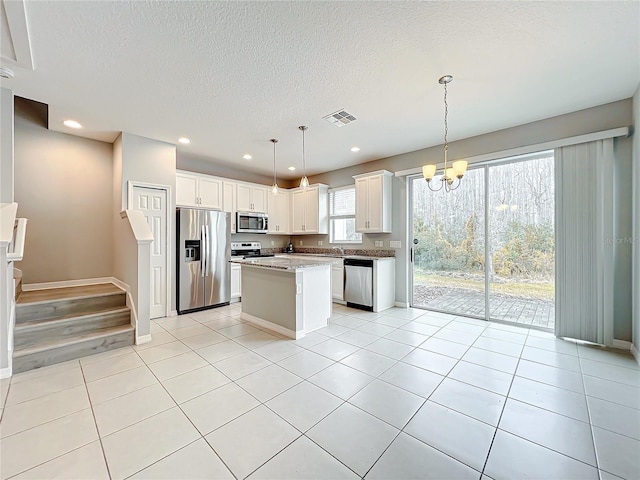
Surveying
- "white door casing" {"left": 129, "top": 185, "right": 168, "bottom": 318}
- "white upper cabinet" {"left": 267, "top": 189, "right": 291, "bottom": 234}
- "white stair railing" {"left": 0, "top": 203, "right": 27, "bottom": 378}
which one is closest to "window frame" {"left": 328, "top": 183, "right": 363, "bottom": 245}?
"white upper cabinet" {"left": 267, "top": 189, "right": 291, "bottom": 234}

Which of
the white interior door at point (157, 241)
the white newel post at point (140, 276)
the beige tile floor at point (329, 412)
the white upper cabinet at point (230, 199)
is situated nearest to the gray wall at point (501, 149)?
the beige tile floor at point (329, 412)

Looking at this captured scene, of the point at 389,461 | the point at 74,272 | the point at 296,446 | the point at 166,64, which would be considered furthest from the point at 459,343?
the point at 74,272

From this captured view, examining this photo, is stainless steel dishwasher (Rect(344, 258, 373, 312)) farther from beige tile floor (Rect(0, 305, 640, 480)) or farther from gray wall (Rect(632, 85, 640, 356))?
gray wall (Rect(632, 85, 640, 356))

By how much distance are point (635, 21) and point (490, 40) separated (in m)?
0.95

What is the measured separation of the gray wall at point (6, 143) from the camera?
263 cm

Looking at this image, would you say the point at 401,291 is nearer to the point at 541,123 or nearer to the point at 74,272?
the point at 541,123

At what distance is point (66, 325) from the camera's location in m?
2.88

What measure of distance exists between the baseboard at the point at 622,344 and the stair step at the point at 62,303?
609cm

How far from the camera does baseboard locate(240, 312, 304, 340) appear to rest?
331 cm

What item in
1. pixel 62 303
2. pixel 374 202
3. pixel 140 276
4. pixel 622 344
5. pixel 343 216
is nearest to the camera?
pixel 622 344

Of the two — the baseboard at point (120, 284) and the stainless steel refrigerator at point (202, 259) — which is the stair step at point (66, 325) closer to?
the baseboard at point (120, 284)

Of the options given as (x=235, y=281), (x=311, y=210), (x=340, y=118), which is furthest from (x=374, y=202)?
(x=235, y=281)

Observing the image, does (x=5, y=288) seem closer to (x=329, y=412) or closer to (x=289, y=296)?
(x=289, y=296)

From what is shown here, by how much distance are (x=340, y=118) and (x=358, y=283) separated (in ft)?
9.13
